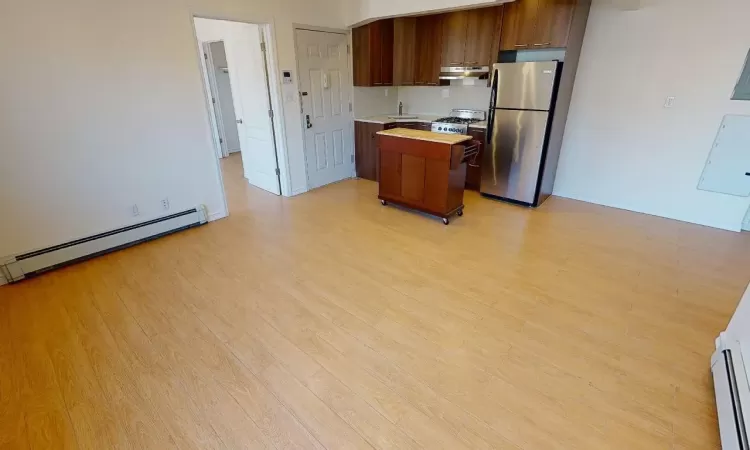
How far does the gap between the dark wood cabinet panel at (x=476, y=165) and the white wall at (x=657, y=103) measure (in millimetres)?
1024

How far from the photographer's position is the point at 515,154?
4.14 metres

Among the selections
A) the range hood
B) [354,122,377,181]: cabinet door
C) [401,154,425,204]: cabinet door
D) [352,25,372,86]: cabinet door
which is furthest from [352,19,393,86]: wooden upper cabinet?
[401,154,425,204]: cabinet door

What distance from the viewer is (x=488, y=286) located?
269cm

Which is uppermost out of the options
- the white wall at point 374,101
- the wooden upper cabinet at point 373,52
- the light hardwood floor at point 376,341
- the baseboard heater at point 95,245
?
the wooden upper cabinet at point 373,52

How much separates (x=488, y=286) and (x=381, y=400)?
4.35ft

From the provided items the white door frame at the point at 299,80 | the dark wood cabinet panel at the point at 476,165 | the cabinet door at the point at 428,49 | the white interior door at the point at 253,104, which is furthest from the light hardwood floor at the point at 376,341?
the cabinet door at the point at 428,49

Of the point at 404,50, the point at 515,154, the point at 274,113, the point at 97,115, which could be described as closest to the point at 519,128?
the point at 515,154

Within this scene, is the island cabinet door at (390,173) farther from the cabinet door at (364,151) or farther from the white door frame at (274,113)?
the white door frame at (274,113)

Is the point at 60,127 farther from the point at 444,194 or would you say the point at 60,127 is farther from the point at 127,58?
the point at 444,194

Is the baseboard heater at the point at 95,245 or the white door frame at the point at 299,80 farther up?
the white door frame at the point at 299,80

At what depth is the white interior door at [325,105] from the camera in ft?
14.4

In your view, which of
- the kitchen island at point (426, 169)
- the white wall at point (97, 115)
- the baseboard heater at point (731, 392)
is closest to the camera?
the baseboard heater at point (731, 392)

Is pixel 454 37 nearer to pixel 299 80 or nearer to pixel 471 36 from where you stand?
pixel 471 36

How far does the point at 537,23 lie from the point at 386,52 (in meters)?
2.04
